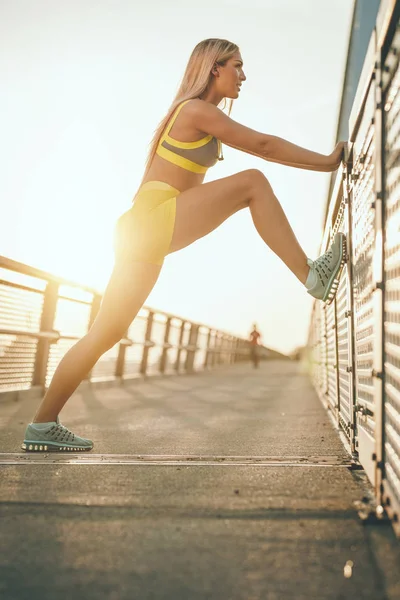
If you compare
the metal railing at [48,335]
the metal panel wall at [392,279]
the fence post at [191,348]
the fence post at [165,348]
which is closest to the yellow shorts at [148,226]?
the metal panel wall at [392,279]

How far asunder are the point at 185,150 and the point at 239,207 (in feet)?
1.14

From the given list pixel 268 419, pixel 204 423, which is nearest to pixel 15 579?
pixel 204 423

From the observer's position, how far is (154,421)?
14.6 feet

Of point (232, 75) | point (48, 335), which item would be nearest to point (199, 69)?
point (232, 75)

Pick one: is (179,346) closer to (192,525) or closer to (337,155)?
(337,155)

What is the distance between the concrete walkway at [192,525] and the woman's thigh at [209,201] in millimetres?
981

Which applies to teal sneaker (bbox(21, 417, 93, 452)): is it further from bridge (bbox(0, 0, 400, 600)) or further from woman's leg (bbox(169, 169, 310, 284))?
woman's leg (bbox(169, 169, 310, 284))

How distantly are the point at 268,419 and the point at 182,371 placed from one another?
10.2m

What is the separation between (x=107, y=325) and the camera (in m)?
2.88

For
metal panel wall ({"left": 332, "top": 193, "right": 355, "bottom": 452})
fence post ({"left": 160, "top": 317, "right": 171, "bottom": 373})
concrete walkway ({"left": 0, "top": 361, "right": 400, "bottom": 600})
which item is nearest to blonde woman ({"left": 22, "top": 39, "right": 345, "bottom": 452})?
metal panel wall ({"left": 332, "top": 193, "right": 355, "bottom": 452})

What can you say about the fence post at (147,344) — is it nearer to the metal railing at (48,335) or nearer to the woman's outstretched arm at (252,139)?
the metal railing at (48,335)

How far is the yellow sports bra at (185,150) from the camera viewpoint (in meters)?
2.87

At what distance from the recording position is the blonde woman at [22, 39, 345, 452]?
Answer: 2.79m

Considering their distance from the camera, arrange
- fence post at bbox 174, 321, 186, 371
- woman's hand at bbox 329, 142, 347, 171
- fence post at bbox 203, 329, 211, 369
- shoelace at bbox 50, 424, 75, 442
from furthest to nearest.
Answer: fence post at bbox 203, 329, 211, 369
fence post at bbox 174, 321, 186, 371
shoelace at bbox 50, 424, 75, 442
woman's hand at bbox 329, 142, 347, 171
